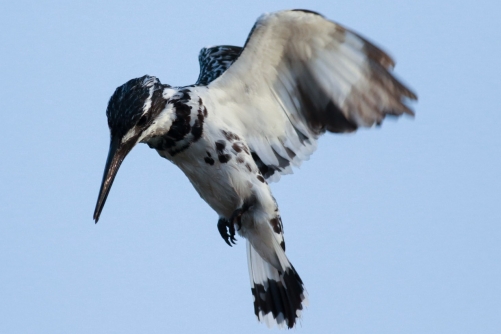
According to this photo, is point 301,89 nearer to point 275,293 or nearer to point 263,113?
point 263,113

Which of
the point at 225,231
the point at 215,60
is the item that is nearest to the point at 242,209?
the point at 225,231

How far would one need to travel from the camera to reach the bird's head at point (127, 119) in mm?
5922

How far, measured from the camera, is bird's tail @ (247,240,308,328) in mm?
7016

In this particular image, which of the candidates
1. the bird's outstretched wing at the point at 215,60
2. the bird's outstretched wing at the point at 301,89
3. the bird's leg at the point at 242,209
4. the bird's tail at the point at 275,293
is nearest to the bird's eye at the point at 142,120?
the bird's outstretched wing at the point at 301,89

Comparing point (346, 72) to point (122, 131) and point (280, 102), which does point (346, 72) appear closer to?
point (280, 102)

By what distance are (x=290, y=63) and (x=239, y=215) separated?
113 cm

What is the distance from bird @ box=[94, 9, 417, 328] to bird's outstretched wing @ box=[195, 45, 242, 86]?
1.05 metres

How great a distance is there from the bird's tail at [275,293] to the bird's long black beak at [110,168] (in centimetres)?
142

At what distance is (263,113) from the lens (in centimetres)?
671

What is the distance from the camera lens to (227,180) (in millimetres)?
6340

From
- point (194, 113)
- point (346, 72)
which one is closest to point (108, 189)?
point (194, 113)

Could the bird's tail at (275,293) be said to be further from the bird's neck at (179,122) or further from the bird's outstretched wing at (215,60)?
the bird's outstretched wing at (215,60)

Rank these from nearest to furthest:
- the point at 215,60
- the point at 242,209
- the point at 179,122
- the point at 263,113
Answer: the point at 179,122, the point at 242,209, the point at 263,113, the point at 215,60

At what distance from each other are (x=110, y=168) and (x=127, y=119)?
325 millimetres
